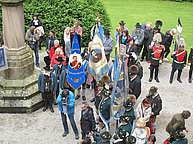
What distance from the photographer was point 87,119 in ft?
26.9

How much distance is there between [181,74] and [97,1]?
5959 mm

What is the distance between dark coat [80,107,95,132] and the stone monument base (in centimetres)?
248

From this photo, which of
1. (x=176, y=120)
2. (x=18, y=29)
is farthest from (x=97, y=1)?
(x=176, y=120)

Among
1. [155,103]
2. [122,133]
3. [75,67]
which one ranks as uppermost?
[75,67]

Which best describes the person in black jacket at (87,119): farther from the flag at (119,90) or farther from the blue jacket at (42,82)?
the blue jacket at (42,82)

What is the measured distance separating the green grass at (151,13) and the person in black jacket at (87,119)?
1158 cm

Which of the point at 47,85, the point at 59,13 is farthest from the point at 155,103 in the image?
the point at 59,13

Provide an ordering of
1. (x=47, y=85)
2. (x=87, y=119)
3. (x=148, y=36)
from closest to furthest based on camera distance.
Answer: (x=87, y=119)
(x=47, y=85)
(x=148, y=36)

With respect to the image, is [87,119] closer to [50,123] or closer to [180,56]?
[50,123]

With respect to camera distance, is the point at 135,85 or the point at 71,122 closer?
the point at 71,122

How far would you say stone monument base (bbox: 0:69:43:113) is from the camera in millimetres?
10086

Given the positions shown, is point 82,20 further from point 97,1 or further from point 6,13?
point 6,13

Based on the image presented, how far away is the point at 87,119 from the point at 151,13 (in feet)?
56.3

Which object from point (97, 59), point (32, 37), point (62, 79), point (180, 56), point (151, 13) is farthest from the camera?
point (151, 13)
